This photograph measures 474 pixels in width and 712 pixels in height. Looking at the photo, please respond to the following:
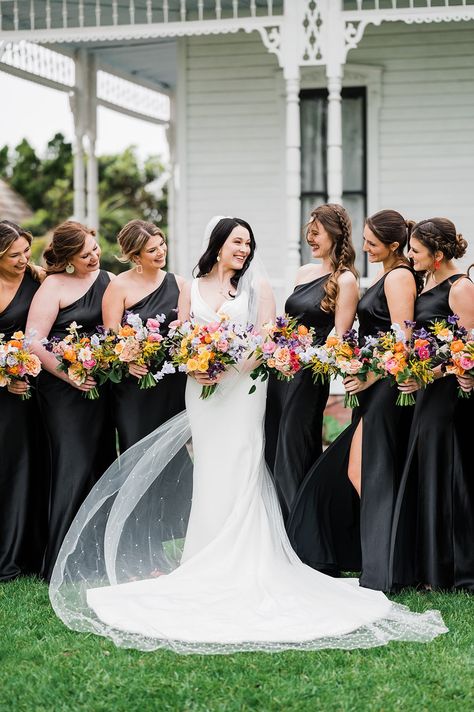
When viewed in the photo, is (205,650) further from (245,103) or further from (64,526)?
(245,103)

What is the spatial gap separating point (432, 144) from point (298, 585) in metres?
8.49

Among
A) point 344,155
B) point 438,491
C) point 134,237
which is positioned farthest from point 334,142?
point 438,491

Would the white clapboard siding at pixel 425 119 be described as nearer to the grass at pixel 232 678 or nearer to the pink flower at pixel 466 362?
the pink flower at pixel 466 362

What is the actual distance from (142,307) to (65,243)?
65 centimetres

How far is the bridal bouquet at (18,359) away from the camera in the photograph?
6.59 meters

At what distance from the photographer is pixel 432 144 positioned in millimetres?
13188

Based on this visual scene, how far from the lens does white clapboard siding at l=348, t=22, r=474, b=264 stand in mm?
13047

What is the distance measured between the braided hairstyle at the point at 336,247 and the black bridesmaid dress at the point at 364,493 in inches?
8.4

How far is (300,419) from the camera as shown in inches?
274

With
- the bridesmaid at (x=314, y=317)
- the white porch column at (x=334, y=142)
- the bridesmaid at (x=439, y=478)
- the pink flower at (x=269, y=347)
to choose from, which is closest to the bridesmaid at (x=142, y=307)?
the bridesmaid at (x=314, y=317)

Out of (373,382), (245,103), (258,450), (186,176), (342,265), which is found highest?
(245,103)

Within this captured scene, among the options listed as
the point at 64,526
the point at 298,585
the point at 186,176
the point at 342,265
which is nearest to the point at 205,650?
the point at 298,585

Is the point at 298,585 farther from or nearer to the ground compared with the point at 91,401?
nearer to the ground

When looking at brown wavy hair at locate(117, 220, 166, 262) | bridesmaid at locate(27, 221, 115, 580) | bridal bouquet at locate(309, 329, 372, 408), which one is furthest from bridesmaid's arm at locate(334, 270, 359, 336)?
bridesmaid at locate(27, 221, 115, 580)
